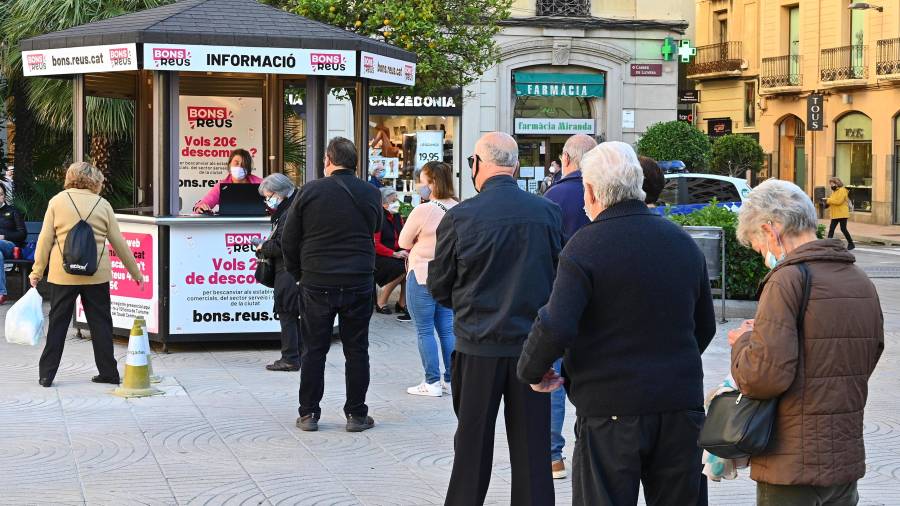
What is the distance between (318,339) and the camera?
26.4 feet

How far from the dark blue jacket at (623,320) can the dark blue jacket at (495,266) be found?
1154 millimetres

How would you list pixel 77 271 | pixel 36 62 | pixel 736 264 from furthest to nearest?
pixel 736 264 → pixel 36 62 → pixel 77 271

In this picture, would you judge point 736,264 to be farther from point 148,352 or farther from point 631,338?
point 631,338

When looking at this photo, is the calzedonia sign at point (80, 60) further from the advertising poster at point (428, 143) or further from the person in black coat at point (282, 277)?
the advertising poster at point (428, 143)

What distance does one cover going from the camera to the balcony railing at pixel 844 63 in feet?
131

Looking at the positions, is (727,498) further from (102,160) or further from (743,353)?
(102,160)

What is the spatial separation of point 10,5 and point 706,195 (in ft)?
38.0

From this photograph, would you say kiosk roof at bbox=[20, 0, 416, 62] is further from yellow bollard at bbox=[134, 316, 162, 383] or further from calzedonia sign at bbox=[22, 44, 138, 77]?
yellow bollard at bbox=[134, 316, 162, 383]

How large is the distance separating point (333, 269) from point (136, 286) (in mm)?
4059

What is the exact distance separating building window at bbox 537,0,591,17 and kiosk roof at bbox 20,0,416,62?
65.3ft

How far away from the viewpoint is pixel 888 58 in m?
38.4

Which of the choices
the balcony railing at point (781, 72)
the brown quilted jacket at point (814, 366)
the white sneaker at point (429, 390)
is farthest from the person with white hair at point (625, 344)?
the balcony railing at point (781, 72)

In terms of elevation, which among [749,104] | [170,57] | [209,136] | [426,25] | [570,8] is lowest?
[209,136]

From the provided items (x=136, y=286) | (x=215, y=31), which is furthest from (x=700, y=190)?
(x=136, y=286)
